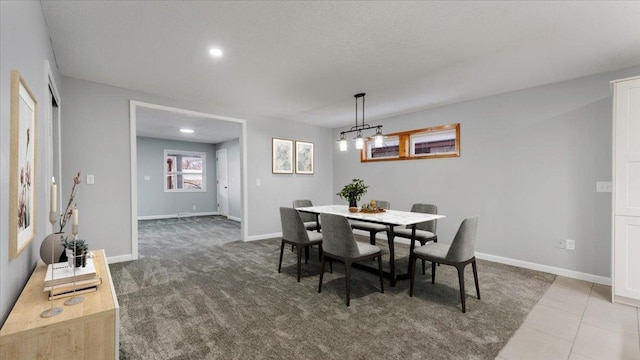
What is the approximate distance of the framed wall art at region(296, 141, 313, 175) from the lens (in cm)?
586

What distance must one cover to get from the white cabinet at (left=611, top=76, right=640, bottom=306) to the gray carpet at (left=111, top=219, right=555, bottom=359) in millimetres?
654

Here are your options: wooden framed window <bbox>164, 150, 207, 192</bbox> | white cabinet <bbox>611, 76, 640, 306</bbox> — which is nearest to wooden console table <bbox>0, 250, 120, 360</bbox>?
white cabinet <bbox>611, 76, 640, 306</bbox>

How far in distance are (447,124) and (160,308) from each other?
4434 mm

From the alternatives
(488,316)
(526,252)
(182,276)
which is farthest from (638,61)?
(182,276)

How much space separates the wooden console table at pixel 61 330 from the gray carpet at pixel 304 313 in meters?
0.76

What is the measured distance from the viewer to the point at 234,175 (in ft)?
26.1

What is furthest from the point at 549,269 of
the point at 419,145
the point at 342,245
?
the point at 342,245

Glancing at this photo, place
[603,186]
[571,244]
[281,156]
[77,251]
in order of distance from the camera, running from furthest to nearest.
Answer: [281,156] → [571,244] → [603,186] → [77,251]

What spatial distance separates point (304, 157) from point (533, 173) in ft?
12.7

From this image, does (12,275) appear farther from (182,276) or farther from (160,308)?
(182,276)

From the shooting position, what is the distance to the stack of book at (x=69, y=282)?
1.34 metres

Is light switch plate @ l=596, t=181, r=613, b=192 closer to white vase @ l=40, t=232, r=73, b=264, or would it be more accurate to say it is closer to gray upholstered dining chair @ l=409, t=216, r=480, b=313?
gray upholstered dining chair @ l=409, t=216, r=480, b=313

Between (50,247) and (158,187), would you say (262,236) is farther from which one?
(158,187)

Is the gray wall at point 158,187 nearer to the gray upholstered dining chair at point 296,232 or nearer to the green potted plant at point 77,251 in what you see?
the gray upholstered dining chair at point 296,232
